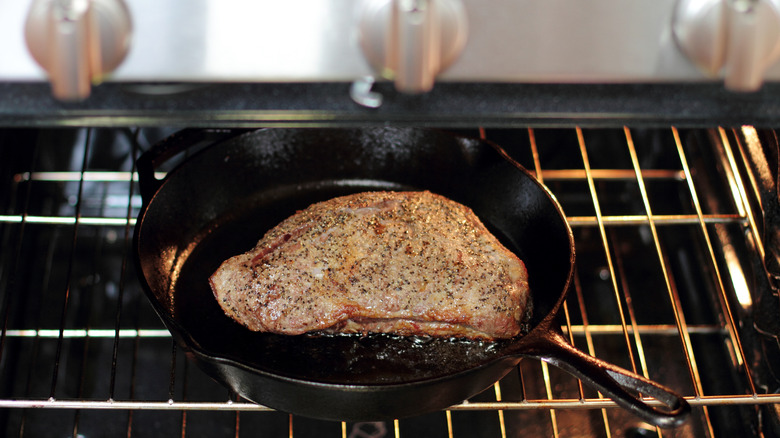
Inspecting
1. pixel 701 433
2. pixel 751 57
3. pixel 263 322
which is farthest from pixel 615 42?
pixel 701 433

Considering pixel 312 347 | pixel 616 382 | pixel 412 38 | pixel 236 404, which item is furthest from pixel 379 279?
pixel 412 38

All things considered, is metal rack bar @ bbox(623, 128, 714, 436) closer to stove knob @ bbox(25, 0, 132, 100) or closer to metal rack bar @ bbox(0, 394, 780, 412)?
metal rack bar @ bbox(0, 394, 780, 412)

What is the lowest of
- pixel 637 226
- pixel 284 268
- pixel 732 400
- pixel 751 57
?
pixel 732 400

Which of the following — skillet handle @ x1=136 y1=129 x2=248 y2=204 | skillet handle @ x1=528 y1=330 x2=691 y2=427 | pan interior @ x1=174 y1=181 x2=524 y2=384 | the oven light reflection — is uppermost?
skillet handle @ x1=136 y1=129 x2=248 y2=204

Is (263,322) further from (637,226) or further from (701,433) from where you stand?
(637,226)

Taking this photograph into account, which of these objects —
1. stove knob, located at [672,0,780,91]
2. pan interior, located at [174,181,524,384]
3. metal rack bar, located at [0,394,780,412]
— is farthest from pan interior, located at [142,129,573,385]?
stove knob, located at [672,0,780,91]

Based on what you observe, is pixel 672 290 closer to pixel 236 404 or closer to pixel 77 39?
pixel 236 404

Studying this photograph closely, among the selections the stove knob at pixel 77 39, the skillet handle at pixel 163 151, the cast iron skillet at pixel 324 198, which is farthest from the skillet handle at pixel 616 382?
the skillet handle at pixel 163 151

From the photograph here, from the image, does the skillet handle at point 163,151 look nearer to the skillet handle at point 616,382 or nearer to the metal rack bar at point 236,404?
the metal rack bar at point 236,404
